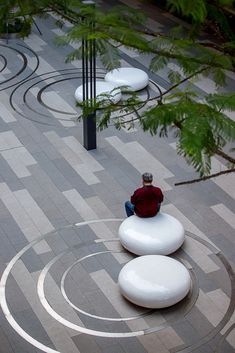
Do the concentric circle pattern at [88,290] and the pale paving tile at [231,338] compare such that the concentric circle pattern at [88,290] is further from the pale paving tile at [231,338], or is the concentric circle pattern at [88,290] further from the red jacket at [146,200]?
the red jacket at [146,200]

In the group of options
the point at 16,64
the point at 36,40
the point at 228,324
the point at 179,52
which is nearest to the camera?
the point at 179,52

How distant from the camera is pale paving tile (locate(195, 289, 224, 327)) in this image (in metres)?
7.43

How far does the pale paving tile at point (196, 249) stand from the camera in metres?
8.29

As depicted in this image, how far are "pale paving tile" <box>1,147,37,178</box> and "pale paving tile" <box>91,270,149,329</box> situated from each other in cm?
289

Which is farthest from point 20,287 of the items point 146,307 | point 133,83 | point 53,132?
point 133,83

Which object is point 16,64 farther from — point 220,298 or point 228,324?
point 228,324

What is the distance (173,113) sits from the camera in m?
3.96

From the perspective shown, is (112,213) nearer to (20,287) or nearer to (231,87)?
(20,287)

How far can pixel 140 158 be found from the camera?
10.8 meters

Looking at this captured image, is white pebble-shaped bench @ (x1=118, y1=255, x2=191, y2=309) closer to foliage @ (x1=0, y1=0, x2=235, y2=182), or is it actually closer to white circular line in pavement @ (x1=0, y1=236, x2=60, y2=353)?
white circular line in pavement @ (x1=0, y1=236, x2=60, y2=353)

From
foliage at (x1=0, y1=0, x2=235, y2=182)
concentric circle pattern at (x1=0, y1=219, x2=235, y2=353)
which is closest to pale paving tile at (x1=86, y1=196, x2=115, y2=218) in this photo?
concentric circle pattern at (x1=0, y1=219, x2=235, y2=353)

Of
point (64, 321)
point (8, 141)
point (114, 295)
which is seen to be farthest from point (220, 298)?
point (8, 141)

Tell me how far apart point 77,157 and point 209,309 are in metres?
4.17

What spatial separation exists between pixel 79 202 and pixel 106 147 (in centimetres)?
181
